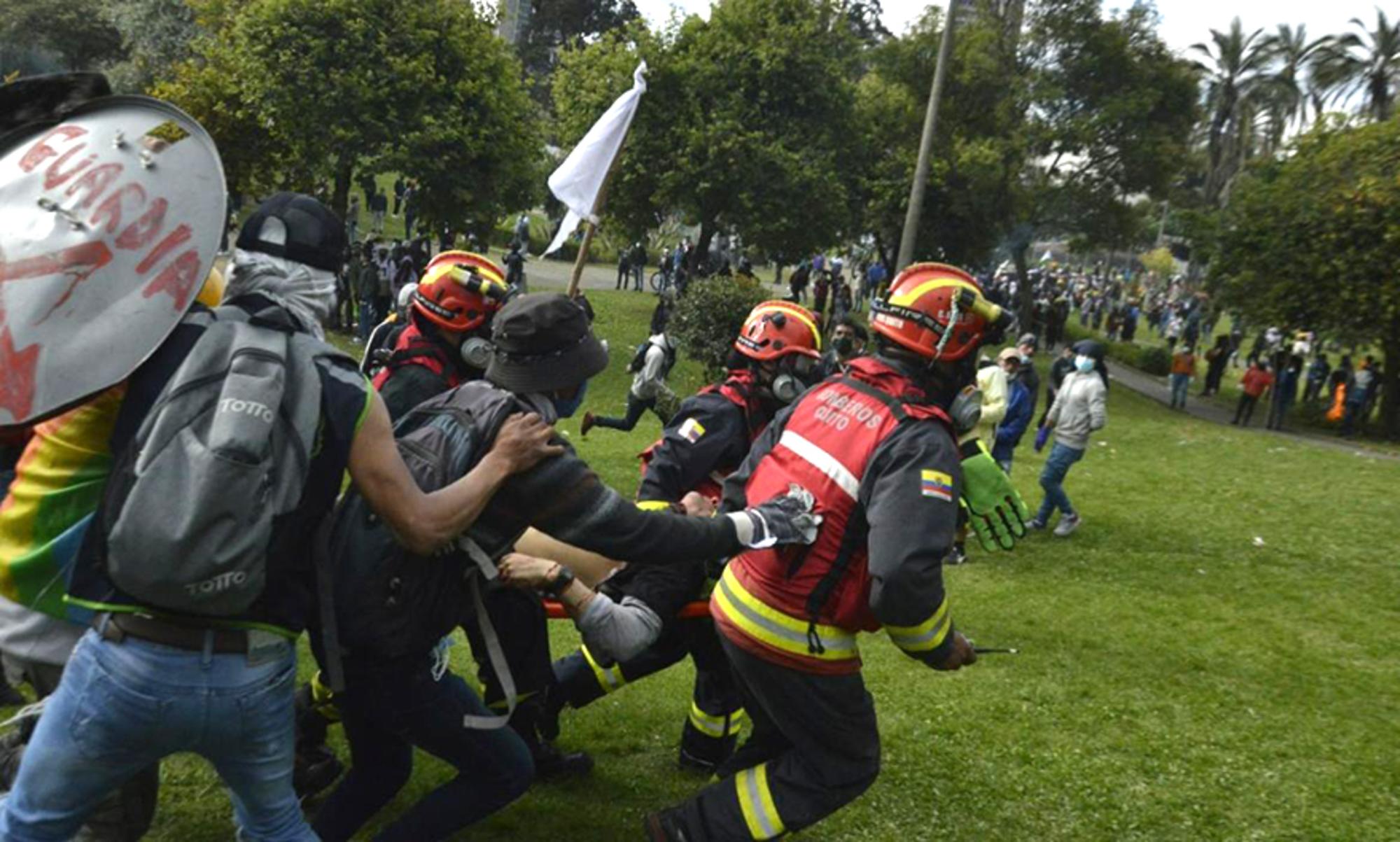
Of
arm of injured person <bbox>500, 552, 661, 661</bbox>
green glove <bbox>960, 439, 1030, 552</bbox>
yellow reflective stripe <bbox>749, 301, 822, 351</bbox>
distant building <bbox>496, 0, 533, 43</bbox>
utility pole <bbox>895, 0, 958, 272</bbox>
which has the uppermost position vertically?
distant building <bbox>496, 0, 533, 43</bbox>

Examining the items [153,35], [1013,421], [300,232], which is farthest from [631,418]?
[153,35]

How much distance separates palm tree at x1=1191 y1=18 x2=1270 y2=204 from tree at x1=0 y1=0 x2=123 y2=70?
1886 inches

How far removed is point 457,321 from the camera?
5.69m

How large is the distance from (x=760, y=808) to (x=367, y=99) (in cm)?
1810

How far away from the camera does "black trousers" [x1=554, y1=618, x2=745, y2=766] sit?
5.01 meters

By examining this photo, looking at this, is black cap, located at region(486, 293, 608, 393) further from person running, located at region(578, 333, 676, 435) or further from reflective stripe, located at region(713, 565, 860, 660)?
person running, located at region(578, 333, 676, 435)

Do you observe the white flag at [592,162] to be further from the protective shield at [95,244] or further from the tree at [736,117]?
the tree at [736,117]

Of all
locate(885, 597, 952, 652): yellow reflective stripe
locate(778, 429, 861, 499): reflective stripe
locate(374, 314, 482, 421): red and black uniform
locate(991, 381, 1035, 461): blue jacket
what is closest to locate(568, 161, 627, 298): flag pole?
locate(374, 314, 482, 421): red and black uniform

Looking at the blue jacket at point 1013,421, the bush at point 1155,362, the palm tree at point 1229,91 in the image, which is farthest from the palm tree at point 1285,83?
the blue jacket at point 1013,421

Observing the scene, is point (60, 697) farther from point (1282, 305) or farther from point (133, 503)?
point (1282, 305)

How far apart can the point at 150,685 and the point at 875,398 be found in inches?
87.2

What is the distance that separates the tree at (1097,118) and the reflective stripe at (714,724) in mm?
26700

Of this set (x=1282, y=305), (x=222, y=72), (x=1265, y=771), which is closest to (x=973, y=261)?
(x=1282, y=305)

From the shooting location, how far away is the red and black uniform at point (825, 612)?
140 inches
